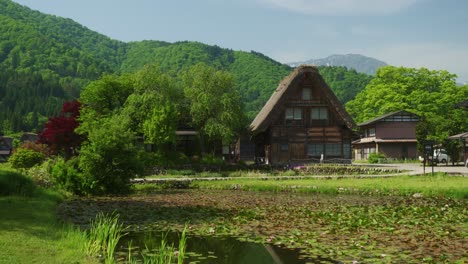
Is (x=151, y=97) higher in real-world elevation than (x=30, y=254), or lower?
higher

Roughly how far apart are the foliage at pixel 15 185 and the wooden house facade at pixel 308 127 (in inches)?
1092

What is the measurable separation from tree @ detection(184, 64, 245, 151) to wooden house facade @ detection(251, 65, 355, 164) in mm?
5172

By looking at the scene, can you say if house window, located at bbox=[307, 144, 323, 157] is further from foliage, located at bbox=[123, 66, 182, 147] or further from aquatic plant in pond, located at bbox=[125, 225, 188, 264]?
aquatic plant in pond, located at bbox=[125, 225, 188, 264]

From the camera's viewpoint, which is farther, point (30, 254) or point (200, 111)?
point (200, 111)

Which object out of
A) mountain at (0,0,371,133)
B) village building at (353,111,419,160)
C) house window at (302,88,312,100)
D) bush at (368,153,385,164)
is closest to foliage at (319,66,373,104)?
mountain at (0,0,371,133)

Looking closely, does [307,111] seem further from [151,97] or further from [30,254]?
[30,254]

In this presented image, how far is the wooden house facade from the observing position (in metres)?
42.4

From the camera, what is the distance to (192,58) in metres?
111

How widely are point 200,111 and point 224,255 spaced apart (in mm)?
28528

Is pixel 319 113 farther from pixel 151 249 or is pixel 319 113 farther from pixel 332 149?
pixel 151 249

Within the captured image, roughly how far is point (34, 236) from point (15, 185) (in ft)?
24.4

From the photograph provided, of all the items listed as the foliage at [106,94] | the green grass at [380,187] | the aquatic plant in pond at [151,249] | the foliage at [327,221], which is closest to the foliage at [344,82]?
the foliage at [106,94]

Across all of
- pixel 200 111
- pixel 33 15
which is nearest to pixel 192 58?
pixel 200 111

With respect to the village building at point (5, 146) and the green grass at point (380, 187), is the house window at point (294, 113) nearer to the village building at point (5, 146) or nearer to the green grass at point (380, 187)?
the green grass at point (380, 187)
